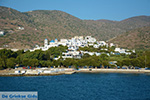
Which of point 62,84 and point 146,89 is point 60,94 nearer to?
point 62,84

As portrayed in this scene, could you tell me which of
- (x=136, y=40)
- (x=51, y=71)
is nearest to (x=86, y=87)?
(x=51, y=71)

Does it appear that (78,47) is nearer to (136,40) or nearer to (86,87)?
(136,40)

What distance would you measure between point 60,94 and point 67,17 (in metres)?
161

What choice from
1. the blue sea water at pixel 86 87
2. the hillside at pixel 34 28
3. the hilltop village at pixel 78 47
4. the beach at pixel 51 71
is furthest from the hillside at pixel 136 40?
the blue sea water at pixel 86 87

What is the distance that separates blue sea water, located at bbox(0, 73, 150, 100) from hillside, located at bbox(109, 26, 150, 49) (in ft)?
195

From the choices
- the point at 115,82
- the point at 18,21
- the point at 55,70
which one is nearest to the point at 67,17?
the point at 18,21

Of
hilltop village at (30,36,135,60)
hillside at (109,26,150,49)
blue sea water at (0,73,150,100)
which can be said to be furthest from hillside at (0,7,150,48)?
blue sea water at (0,73,150,100)

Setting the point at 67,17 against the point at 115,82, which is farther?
the point at 67,17

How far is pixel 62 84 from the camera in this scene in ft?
159

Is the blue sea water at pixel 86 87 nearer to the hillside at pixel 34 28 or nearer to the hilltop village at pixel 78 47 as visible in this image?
the hilltop village at pixel 78 47

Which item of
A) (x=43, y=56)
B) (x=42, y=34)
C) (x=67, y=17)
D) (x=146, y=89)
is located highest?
(x=67, y=17)

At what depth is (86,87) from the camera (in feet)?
152

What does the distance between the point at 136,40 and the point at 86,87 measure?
265ft

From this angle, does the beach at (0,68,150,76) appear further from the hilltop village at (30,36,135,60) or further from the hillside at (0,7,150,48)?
the hillside at (0,7,150,48)
